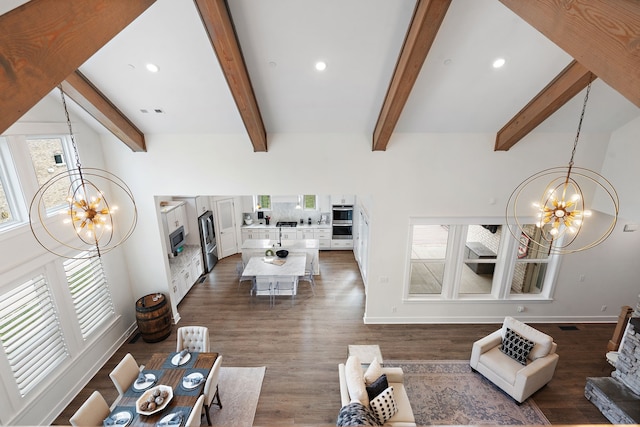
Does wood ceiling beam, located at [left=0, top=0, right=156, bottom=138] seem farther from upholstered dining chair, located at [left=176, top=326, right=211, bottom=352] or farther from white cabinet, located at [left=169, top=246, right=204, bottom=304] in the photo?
white cabinet, located at [left=169, top=246, right=204, bottom=304]

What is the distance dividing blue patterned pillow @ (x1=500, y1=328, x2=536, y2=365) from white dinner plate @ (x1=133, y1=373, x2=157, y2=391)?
5.54m

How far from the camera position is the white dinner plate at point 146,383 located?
13.4ft

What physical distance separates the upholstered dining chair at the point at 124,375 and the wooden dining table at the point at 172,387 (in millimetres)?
147

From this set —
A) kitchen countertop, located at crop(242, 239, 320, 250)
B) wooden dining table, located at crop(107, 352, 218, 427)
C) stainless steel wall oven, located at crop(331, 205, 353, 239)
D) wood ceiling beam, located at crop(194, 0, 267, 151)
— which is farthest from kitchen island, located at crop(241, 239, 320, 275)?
wood ceiling beam, located at crop(194, 0, 267, 151)

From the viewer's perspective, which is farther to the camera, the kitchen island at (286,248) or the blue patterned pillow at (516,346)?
the kitchen island at (286,248)

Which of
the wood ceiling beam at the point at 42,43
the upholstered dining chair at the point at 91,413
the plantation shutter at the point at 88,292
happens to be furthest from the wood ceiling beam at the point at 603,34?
the plantation shutter at the point at 88,292

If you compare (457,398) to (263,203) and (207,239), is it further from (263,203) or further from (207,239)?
(263,203)

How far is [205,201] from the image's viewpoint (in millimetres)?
9023

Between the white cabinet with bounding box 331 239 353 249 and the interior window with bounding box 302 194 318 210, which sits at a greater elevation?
the interior window with bounding box 302 194 318 210

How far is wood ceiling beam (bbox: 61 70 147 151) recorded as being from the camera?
4.22 metres

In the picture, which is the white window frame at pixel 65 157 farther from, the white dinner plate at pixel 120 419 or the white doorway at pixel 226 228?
the white doorway at pixel 226 228

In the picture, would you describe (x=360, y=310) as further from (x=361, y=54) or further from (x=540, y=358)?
(x=361, y=54)

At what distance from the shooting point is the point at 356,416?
11.8 ft

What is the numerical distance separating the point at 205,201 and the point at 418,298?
6.45m
